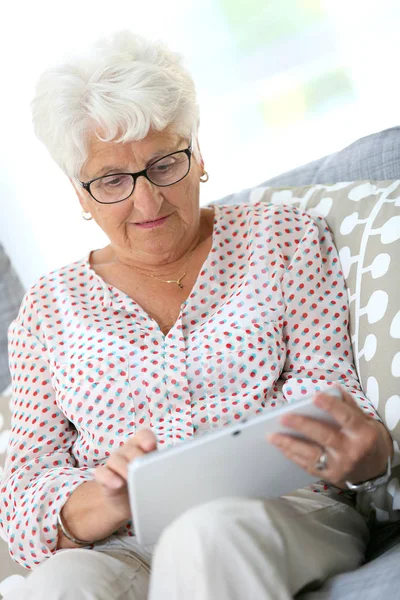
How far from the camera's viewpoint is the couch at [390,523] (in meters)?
0.95

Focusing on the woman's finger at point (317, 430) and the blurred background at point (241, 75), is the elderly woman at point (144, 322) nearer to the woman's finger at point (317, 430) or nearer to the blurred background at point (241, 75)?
the woman's finger at point (317, 430)

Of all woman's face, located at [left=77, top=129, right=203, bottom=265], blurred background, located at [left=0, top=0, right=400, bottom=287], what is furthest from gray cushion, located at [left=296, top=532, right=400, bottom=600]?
blurred background, located at [left=0, top=0, right=400, bottom=287]

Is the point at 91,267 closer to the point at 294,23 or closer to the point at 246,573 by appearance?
the point at 246,573

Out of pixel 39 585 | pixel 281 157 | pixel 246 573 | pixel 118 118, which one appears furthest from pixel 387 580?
pixel 281 157

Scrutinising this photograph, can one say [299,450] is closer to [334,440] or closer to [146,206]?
[334,440]

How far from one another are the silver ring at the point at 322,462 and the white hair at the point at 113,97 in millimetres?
687

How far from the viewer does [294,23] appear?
2729mm

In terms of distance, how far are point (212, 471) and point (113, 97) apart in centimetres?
74

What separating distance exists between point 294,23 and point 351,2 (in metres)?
0.21

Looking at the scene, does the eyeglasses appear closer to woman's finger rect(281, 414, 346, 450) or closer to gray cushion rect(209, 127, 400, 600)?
gray cushion rect(209, 127, 400, 600)

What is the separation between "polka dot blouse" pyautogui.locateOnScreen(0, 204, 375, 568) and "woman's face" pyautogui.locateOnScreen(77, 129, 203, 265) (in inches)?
3.7

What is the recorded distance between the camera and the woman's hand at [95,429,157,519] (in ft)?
3.38

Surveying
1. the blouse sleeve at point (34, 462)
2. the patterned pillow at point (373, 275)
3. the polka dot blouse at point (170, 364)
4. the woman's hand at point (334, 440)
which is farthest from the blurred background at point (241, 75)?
the woman's hand at point (334, 440)

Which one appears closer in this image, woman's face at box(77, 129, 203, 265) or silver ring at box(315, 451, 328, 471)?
silver ring at box(315, 451, 328, 471)
